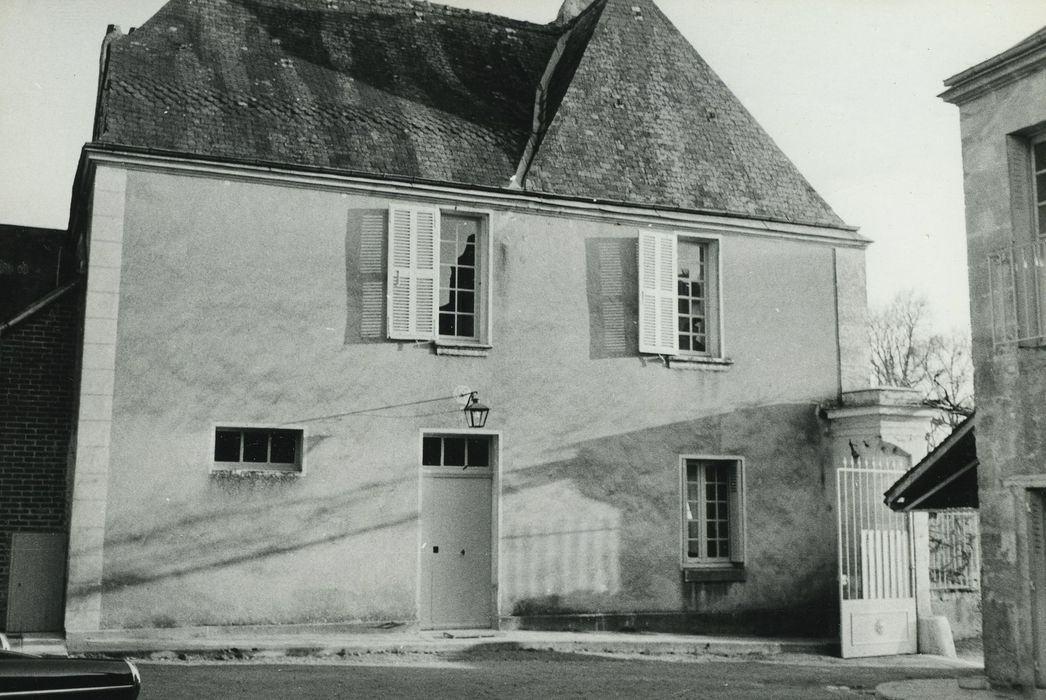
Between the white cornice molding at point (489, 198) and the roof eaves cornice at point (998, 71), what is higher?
the white cornice molding at point (489, 198)

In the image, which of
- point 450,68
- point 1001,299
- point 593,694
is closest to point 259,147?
point 450,68

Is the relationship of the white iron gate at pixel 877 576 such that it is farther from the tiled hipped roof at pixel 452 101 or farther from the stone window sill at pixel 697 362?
the tiled hipped roof at pixel 452 101

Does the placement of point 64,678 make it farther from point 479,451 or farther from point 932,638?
point 932,638

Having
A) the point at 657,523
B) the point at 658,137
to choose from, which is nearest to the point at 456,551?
the point at 657,523

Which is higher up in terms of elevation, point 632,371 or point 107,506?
point 632,371

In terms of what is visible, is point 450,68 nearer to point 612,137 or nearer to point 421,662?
point 612,137

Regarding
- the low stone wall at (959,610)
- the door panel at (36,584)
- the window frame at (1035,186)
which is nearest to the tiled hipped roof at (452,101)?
the door panel at (36,584)

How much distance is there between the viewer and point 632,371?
15.5m

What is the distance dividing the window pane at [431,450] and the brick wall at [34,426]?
4404 millimetres

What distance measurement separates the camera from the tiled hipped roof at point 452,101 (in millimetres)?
14430

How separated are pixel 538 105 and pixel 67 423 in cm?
792

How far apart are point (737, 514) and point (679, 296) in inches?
123

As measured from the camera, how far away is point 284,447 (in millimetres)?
13859

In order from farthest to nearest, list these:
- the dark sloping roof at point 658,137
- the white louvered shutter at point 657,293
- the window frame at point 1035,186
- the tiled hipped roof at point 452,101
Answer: the dark sloping roof at point 658,137 < the white louvered shutter at point 657,293 < the tiled hipped roof at point 452,101 < the window frame at point 1035,186
